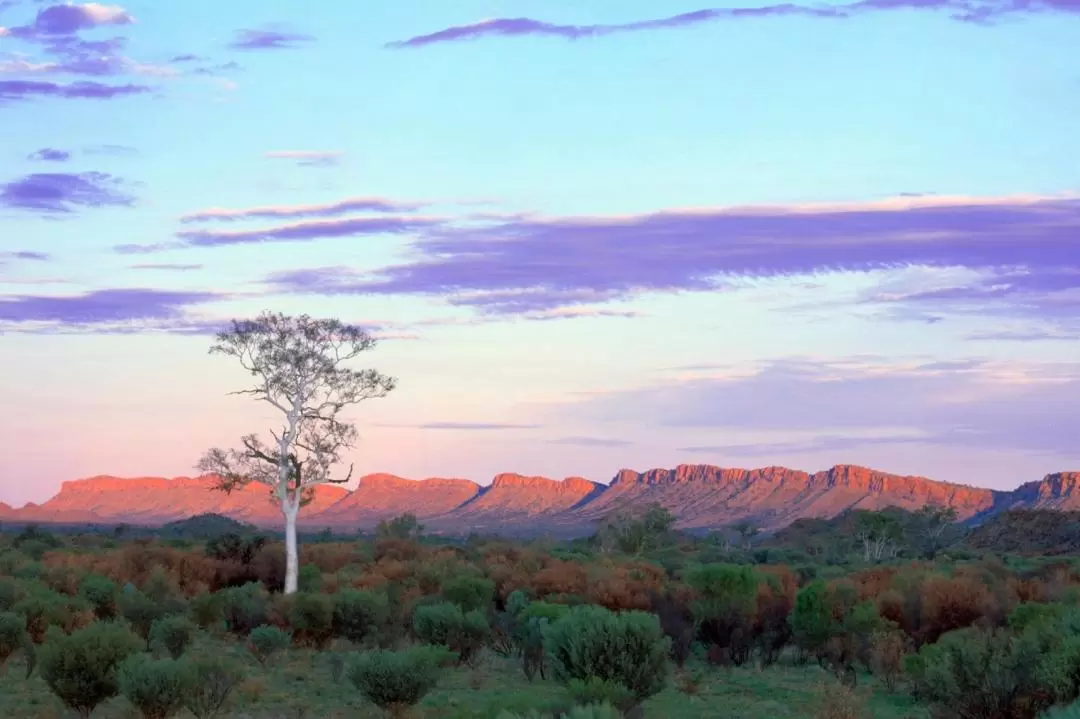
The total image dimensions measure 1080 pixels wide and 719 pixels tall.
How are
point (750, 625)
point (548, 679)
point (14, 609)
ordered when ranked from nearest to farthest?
point (548, 679) → point (14, 609) → point (750, 625)

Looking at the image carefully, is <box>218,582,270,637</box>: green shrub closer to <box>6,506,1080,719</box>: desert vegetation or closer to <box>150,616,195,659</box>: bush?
<box>6,506,1080,719</box>: desert vegetation

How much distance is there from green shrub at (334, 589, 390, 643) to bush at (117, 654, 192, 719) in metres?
10.9

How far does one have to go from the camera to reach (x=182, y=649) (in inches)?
915

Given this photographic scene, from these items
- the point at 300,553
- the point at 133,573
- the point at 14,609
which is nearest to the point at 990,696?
the point at 14,609

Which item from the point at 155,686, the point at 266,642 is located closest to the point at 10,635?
the point at 266,642

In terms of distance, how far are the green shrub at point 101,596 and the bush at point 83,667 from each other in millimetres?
11676

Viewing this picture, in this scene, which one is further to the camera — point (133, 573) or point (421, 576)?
point (133, 573)

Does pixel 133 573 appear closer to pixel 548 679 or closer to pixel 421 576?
pixel 421 576

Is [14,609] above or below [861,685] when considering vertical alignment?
above

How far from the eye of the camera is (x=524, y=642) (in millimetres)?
24000

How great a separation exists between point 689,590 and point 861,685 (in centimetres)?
687

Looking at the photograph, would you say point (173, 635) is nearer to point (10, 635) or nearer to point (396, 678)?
point (10, 635)

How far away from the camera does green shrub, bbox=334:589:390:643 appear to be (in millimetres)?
27312

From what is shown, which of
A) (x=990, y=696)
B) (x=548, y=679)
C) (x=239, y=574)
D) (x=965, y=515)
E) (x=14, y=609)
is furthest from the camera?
(x=965, y=515)
